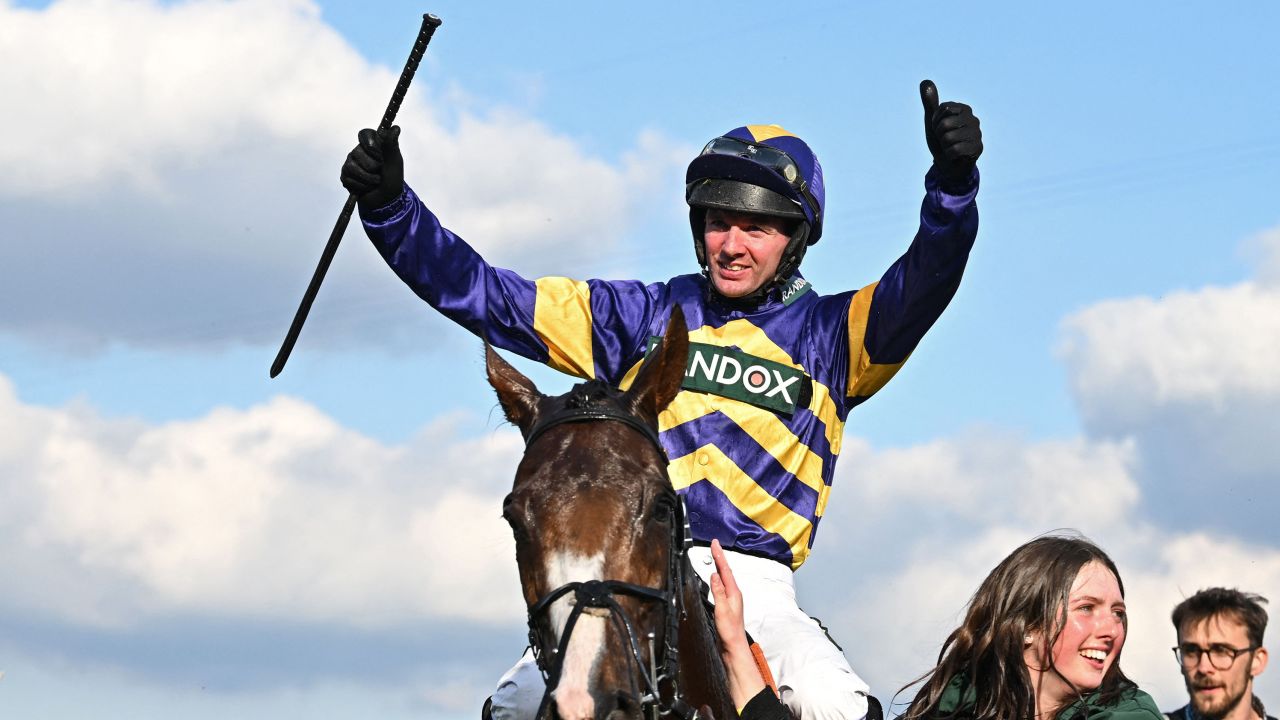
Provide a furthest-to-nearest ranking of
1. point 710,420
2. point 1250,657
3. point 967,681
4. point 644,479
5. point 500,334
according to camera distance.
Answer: point 1250,657 < point 500,334 < point 710,420 < point 967,681 < point 644,479

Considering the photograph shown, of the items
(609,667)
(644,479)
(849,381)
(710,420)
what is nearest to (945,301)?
(849,381)

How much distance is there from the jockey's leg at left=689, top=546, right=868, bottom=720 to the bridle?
2.82 feet

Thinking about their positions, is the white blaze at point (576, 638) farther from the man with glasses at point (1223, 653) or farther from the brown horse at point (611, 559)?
the man with glasses at point (1223, 653)

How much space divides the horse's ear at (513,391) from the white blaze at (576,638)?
2.65 feet

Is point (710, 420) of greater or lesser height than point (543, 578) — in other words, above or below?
above

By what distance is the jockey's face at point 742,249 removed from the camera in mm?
6734

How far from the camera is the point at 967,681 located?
19.2 feet

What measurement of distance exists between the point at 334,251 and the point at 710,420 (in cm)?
164

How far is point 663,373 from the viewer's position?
201 inches

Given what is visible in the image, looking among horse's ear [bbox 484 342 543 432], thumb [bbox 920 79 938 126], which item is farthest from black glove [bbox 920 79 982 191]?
horse's ear [bbox 484 342 543 432]

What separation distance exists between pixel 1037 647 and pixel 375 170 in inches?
121

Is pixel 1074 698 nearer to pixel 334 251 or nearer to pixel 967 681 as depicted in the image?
pixel 967 681

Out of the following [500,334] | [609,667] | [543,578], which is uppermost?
[500,334]

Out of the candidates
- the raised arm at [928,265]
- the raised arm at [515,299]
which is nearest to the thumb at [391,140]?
the raised arm at [515,299]
